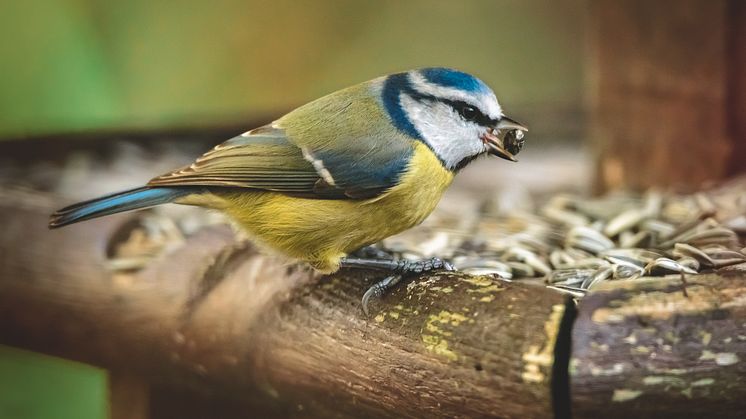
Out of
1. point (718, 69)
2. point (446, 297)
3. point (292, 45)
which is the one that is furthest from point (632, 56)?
point (292, 45)

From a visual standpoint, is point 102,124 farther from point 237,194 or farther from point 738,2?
point 738,2

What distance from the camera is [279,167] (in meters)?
1.50

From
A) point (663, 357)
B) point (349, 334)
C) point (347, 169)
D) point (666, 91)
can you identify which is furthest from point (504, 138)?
point (666, 91)

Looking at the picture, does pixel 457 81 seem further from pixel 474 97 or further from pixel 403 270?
pixel 403 270

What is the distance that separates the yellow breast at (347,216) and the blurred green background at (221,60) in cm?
122

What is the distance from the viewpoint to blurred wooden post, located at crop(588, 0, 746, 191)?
2143 mm

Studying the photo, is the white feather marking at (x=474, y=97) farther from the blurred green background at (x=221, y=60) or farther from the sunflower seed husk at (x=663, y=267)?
the blurred green background at (x=221, y=60)

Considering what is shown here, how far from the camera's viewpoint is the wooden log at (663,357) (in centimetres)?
96

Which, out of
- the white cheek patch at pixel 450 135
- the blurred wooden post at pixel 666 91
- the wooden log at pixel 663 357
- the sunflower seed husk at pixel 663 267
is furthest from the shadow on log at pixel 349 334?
the blurred wooden post at pixel 666 91

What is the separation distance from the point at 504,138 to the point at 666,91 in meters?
0.94

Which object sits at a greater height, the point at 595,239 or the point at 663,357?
the point at 595,239

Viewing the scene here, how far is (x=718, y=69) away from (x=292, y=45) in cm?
233

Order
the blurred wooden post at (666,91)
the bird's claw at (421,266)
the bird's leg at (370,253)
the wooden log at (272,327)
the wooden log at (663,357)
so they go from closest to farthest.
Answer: the wooden log at (663,357)
the wooden log at (272,327)
the bird's claw at (421,266)
the bird's leg at (370,253)
the blurred wooden post at (666,91)

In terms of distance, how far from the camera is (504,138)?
1.49 m
